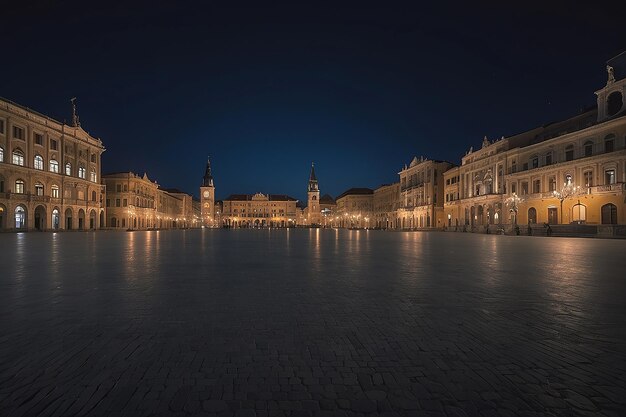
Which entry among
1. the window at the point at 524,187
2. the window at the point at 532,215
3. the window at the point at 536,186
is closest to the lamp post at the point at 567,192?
the window at the point at 536,186

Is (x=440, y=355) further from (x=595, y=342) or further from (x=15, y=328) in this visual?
(x=15, y=328)

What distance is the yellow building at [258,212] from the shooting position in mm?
169500

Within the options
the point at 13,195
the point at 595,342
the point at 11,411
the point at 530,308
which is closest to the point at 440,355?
the point at 595,342

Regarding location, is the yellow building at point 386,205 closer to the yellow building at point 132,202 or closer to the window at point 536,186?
the window at point 536,186

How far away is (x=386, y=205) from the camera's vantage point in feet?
371

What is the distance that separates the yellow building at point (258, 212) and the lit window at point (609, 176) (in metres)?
137

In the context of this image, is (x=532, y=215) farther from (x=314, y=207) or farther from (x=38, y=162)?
(x=314, y=207)

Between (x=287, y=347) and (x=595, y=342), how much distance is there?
3665 millimetres

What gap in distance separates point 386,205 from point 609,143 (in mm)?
74634

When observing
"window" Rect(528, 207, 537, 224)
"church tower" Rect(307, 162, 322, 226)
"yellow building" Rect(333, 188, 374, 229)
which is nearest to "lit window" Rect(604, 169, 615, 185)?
"window" Rect(528, 207, 537, 224)

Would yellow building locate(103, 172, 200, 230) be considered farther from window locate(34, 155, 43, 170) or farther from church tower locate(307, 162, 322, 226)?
church tower locate(307, 162, 322, 226)

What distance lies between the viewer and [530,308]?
5898mm

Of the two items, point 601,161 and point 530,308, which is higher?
point 601,161

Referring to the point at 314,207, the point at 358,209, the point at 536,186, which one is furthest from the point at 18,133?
the point at 314,207
